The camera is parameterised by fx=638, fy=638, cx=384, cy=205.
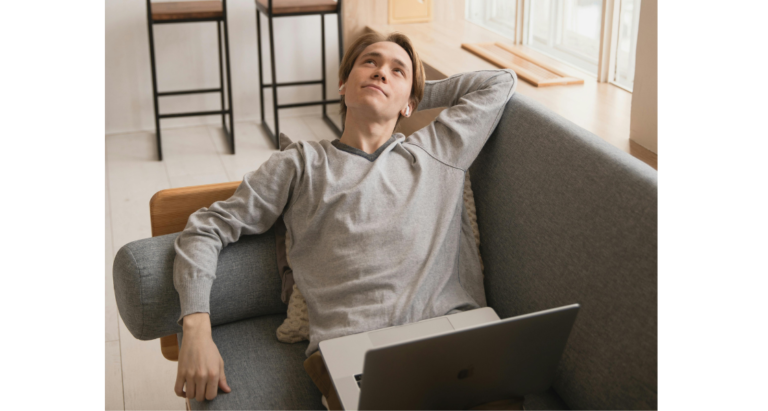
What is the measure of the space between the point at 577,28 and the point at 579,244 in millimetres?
1837

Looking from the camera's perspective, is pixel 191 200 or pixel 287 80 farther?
pixel 287 80


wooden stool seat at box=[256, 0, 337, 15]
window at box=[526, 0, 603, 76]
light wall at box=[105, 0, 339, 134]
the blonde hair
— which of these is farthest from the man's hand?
light wall at box=[105, 0, 339, 134]

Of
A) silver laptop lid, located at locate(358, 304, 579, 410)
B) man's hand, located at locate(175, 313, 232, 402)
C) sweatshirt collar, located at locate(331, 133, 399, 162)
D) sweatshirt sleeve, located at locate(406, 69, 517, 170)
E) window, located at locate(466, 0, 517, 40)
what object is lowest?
man's hand, located at locate(175, 313, 232, 402)

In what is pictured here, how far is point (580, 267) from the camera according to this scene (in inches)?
49.2

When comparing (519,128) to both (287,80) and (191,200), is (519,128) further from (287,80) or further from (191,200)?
(287,80)

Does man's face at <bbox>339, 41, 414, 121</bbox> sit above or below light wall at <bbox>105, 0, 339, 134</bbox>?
above

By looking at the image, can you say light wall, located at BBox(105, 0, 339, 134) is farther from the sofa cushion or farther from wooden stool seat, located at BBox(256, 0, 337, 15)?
the sofa cushion

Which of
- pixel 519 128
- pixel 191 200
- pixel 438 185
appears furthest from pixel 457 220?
pixel 191 200

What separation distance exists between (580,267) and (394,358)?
0.51 meters

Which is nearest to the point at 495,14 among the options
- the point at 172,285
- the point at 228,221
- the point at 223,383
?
the point at 228,221

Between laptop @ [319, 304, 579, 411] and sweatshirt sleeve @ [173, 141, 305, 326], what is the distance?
38 centimetres

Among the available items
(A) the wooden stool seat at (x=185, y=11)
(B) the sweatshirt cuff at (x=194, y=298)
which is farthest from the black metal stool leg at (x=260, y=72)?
(B) the sweatshirt cuff at (x=194, y=298)

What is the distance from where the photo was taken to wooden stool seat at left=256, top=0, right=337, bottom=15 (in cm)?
333

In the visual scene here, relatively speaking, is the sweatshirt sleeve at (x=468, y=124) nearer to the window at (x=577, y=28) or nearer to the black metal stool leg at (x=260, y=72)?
the window at (x=577, y=28)
